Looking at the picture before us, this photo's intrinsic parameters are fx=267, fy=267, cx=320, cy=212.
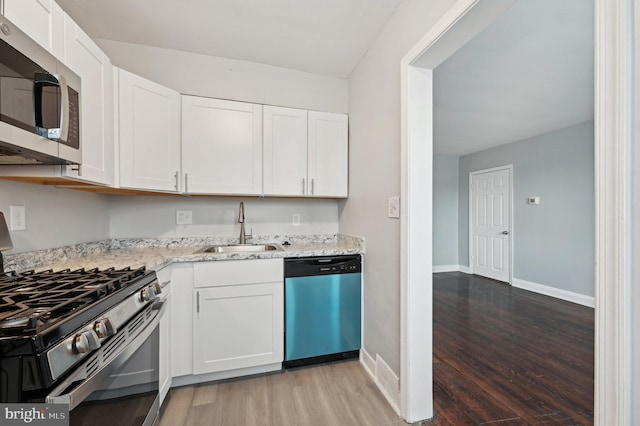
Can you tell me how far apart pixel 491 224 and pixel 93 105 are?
5530 millimetres

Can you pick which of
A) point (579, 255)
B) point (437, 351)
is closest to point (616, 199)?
point (437, 351)

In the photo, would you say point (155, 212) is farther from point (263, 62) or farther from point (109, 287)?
point (263, 62)

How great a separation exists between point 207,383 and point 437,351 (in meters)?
1.83

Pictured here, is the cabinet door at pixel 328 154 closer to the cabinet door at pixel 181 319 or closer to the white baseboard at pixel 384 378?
the cabinet door at pixel 181 319

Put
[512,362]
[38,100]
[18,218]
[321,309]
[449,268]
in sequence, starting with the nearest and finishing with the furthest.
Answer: [38,100]
[18,218]
[321,309]
[512,362]
[449,268]

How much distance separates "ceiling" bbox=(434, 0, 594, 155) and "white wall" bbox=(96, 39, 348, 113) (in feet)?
3.42

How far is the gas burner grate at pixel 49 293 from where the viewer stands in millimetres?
706

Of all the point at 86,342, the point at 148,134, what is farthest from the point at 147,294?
the point at 148,134

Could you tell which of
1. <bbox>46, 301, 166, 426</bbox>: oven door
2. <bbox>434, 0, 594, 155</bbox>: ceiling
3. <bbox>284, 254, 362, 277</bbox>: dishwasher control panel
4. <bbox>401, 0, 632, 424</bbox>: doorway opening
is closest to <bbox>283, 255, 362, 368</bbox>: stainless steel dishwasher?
<bbox>284, 254, 362, 277</bbox>: dishwasher control panel

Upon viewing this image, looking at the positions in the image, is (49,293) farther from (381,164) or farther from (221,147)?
(381,164)

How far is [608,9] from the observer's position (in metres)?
0.65

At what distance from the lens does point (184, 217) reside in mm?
2342

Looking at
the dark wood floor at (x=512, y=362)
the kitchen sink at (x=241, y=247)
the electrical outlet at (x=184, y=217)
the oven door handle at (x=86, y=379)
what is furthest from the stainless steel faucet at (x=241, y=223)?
the dark wood floor at (x=512, y=362)

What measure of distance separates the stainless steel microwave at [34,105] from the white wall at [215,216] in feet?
3.54
